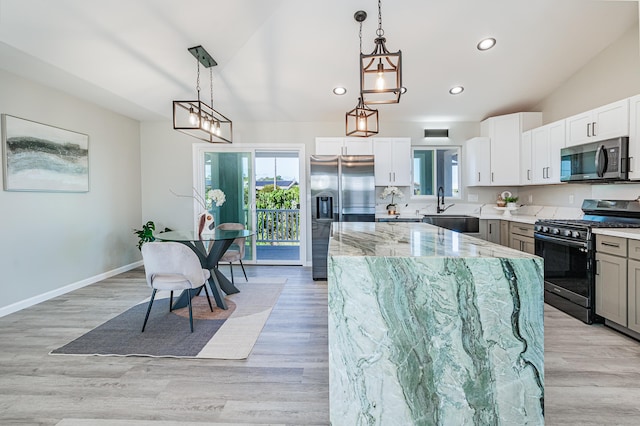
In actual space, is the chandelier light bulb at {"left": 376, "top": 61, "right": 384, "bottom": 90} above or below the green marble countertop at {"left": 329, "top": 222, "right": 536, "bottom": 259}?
above

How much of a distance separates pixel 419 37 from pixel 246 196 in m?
3.55

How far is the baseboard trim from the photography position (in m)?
3.11

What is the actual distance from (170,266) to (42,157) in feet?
7.72

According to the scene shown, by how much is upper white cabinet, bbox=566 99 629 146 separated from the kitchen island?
2.79 meters

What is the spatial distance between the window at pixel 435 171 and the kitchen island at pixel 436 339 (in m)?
3.96

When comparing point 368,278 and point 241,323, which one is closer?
point 368,278

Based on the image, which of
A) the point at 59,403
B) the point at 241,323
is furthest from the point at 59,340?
the point at 241,323

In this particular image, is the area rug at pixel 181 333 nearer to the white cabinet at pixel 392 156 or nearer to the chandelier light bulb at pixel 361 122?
the chandelier light bulb at pixel 361 122

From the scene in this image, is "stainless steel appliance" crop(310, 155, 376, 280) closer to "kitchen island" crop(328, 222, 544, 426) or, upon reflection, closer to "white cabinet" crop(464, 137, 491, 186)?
"white cabinet" crop(464, 137, 491, 186)

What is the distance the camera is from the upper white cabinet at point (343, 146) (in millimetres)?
4773

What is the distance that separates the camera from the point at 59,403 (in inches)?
70.1

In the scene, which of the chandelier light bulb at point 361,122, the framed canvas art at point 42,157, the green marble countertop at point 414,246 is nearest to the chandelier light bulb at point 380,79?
the chandelier light bulb at point 361,122

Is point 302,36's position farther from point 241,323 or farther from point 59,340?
point 59,340

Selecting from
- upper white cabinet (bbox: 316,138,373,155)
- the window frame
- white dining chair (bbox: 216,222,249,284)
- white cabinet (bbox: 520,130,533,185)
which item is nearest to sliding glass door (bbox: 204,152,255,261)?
white dining chair (bbox: 216,222,249,284)
